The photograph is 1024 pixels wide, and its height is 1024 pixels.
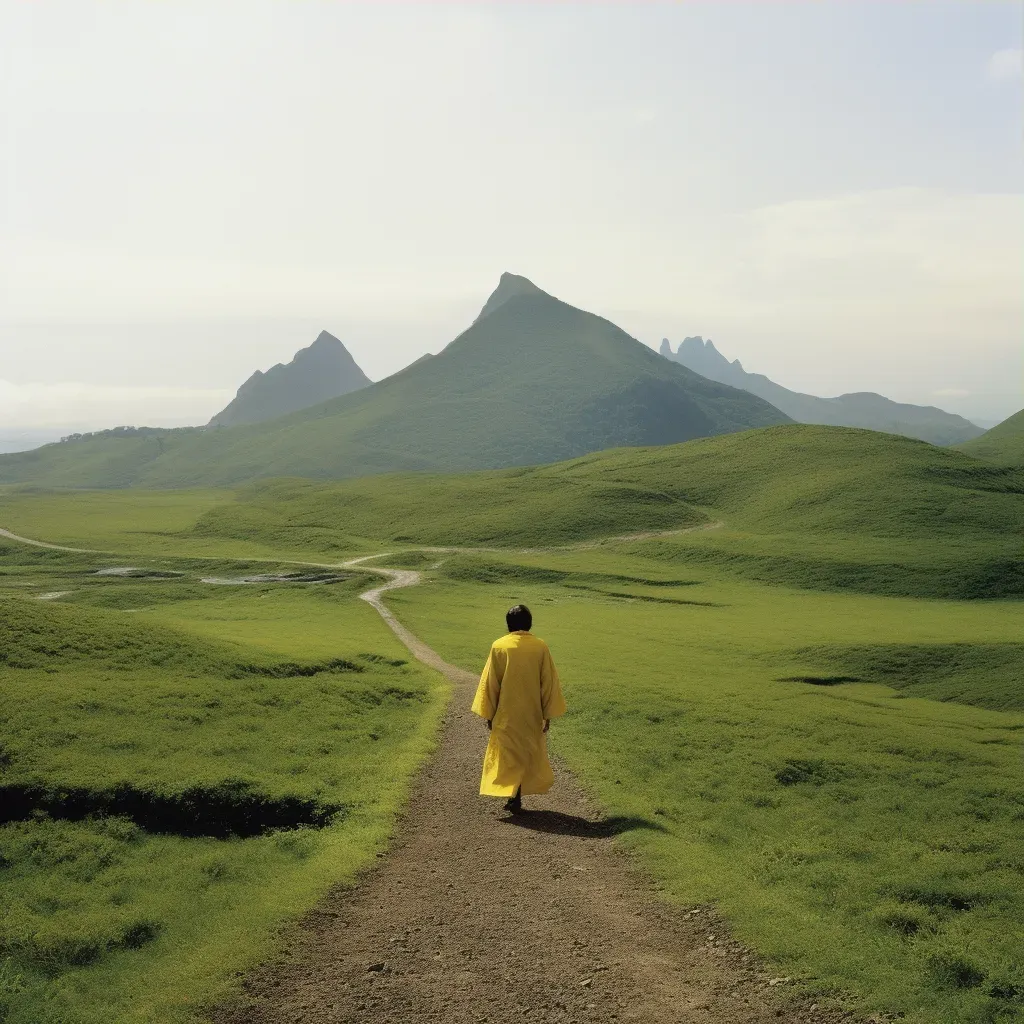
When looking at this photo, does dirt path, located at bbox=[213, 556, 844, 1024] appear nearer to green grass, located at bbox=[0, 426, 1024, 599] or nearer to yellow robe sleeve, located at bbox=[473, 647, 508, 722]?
yellow robe sleeve, located at bbox=[473, 647, 508, 722]

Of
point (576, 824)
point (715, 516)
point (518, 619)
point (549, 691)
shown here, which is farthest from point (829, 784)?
point (715, 516)

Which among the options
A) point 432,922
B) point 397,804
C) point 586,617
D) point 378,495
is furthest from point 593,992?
point 378,495

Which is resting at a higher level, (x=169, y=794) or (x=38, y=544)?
(x=38, y=544)

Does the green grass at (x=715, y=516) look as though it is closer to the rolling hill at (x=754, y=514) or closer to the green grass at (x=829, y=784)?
the rolling hill at (x=754, y=514)

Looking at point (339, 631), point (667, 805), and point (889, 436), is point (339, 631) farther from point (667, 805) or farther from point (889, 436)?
point (889, 436)

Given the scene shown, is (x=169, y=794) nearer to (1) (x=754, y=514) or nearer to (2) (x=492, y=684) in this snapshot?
(2) (x=492, y=684)

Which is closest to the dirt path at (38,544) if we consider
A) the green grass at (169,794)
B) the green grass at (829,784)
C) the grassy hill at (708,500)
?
the grassy hill at (708,500)

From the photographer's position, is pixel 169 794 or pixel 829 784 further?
pixel 829 784

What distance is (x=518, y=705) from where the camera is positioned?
18.7 meters

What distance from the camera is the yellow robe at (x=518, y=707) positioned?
18.7 metres

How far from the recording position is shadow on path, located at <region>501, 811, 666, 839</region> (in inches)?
738

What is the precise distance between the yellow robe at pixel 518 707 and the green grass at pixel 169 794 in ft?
10.4

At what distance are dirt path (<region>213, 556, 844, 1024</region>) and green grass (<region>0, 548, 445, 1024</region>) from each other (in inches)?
40.2

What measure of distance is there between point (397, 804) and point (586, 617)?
151ft
